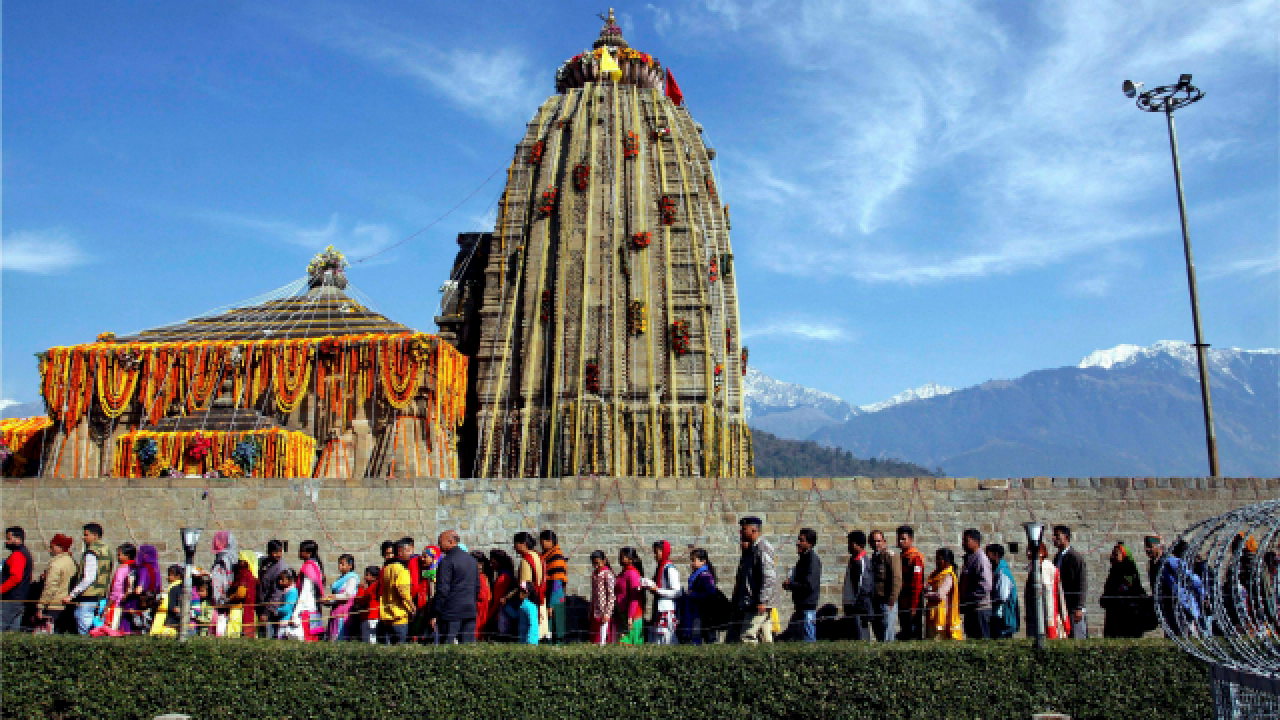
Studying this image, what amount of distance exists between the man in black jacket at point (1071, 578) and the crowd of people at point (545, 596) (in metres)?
0.02

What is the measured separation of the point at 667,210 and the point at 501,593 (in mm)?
18154

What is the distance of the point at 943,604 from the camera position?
10031 mm

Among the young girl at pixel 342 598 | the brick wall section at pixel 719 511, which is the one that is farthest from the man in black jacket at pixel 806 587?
the young girl at pixel 342 598

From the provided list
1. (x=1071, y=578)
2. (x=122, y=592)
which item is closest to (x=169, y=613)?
(x=122, y=592)

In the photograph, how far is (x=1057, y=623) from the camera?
10.4 meters

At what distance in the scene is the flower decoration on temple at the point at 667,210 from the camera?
90.8ft

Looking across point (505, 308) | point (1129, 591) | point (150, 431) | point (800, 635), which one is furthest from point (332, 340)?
point (1129, 591)

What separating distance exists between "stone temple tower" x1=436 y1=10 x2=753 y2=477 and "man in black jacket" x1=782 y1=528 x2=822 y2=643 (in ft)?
47.6

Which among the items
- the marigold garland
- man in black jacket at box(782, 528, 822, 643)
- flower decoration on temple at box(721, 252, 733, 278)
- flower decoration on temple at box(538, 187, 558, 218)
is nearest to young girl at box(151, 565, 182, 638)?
man in black jacket at box(782, 528, 822, 643)

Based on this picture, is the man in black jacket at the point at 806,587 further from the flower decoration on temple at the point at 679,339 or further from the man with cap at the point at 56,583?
the flower decoration on temple at the point at 679,339

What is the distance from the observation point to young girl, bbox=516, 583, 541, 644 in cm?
1047

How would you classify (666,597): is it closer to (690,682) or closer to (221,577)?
(690,682)

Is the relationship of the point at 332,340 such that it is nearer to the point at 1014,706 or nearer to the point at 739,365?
the point at 739,365

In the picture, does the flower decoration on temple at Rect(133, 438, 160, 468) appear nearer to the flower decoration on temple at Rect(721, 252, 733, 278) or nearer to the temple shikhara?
the temple shikhara
